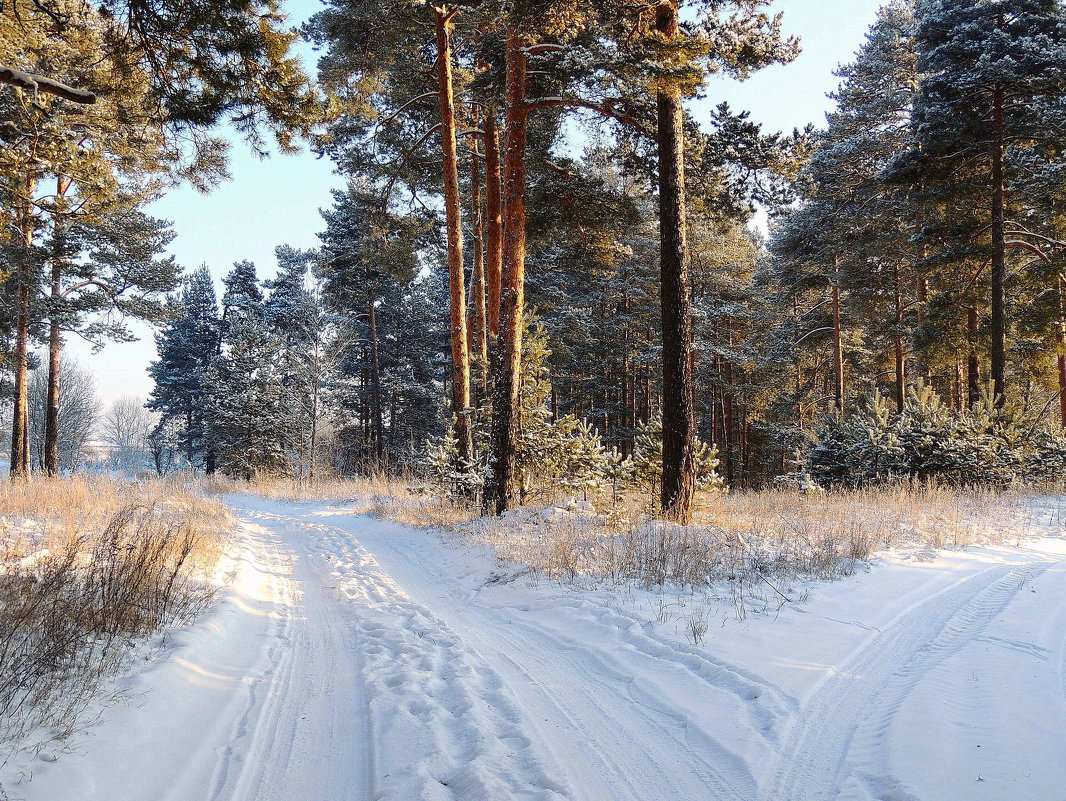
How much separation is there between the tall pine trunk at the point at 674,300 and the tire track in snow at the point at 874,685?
3.64m

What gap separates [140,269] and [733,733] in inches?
842

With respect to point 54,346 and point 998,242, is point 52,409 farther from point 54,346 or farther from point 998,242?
point 998,242

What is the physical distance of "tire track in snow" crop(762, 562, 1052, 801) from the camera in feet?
8.13

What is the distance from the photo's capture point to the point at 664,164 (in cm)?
811

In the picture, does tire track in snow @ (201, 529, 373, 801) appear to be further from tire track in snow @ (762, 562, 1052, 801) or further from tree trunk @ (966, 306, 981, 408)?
tree trunk @ (966, 306, 981, 408)

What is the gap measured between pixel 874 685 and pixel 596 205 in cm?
1061

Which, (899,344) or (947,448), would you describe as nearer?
(947,448)

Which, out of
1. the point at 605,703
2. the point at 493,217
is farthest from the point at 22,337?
the point at 605,703

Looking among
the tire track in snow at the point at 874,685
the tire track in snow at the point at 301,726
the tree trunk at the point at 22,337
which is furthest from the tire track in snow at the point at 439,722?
the tree trunk at the point at 22,337

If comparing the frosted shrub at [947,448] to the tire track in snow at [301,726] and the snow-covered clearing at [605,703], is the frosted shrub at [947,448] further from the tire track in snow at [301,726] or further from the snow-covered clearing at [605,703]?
the tire track in snow at [301,726]

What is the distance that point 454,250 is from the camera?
39.7 ft

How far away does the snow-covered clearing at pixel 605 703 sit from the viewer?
2418mm

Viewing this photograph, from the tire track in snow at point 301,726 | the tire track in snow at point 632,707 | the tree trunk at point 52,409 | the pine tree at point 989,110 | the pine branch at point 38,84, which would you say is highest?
the pine tree at point 989,110

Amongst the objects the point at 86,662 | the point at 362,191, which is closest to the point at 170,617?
the point at 86,662
